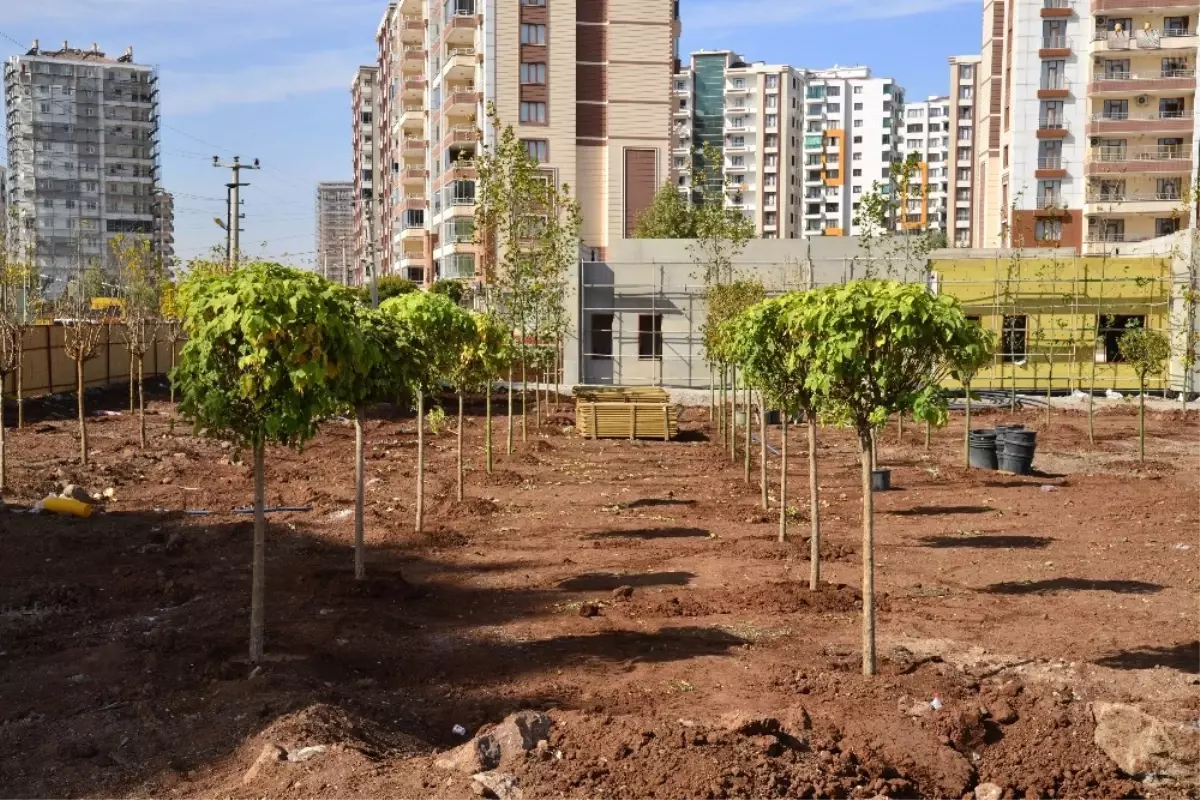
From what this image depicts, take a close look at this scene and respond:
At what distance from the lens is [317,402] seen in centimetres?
926

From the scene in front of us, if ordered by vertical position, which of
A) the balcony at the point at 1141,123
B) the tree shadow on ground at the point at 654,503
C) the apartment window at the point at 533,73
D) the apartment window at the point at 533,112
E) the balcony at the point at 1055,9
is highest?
the balcony at the point at 1055,9

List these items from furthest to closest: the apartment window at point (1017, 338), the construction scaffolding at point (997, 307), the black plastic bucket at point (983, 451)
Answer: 1. the apartment window at point (1017, 338)
2. the construction scaffolding at point (997, 307)
3. the black plastic bucket at point (983, 451)

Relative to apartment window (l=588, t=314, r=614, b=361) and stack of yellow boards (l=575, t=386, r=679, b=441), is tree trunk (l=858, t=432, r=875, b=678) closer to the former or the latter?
stack of yellow boards (l=575, t=386, r=679, b=441)

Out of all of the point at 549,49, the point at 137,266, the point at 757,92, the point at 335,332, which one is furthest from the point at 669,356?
the point at 757,92

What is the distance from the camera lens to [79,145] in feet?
438

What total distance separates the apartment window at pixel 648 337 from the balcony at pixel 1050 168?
107 feet

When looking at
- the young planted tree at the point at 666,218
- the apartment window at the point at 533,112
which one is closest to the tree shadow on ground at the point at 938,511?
the young planted tree at the point at 666,218

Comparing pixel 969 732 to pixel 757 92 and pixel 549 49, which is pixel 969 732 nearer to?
pixel 549 49

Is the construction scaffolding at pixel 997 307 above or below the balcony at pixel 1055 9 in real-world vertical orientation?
below

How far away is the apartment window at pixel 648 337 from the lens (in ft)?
140

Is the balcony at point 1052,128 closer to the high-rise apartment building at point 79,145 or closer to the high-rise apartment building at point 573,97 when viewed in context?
the high-rise apartment building at point 573,97

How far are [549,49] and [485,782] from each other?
61540 mm

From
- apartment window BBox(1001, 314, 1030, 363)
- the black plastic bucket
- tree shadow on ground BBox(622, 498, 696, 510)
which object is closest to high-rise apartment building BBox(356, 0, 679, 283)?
apartment window BBox(1001, 314, 1030, 363)

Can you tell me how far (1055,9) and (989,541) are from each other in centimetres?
5652
